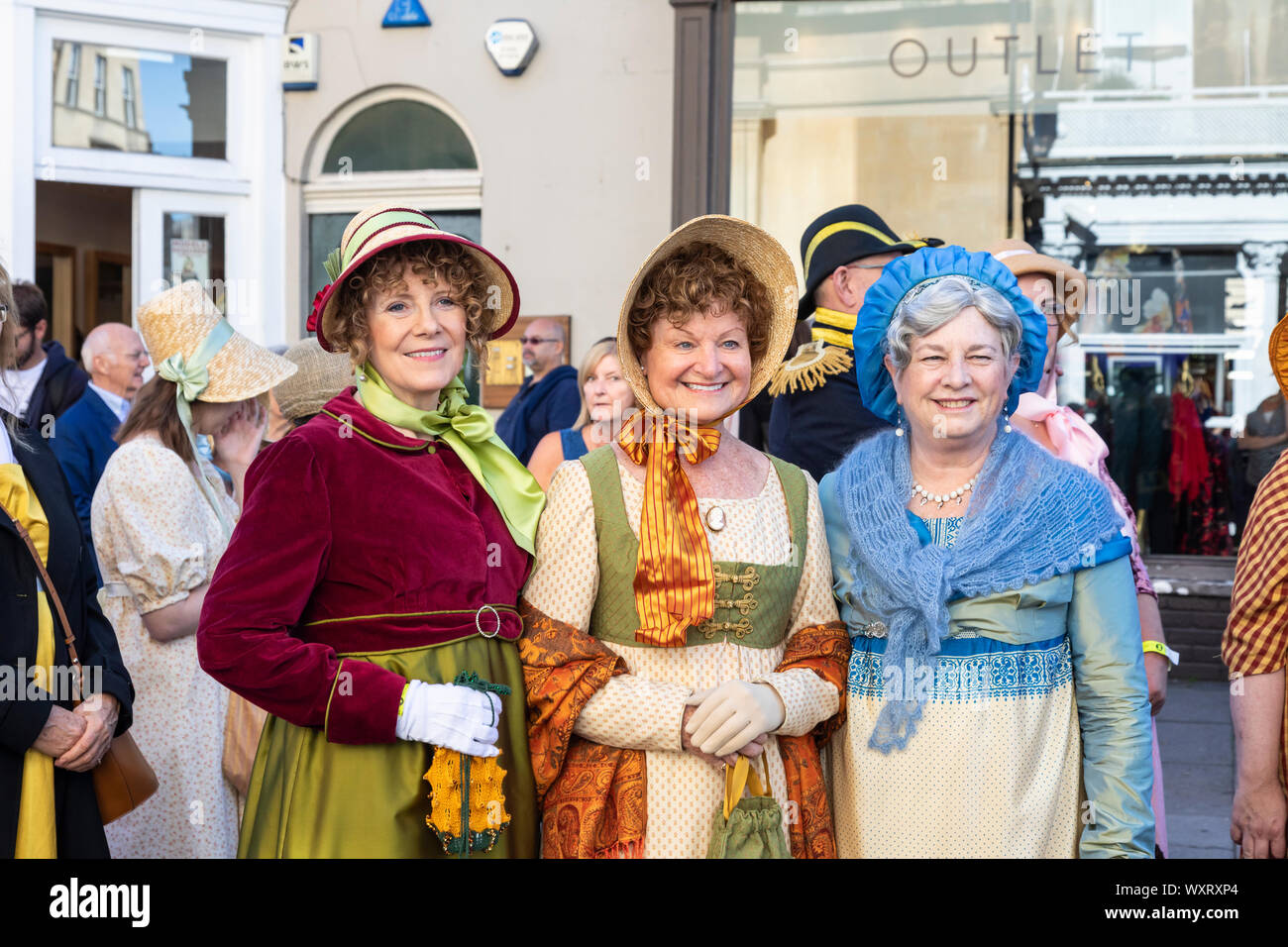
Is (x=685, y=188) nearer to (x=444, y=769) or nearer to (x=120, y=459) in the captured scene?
(x=120, y=459)

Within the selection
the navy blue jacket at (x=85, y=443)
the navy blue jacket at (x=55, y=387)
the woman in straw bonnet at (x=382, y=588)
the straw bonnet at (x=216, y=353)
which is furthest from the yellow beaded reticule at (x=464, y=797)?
the navy blue jacket at (x=55, y=387)

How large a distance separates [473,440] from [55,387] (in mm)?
4659

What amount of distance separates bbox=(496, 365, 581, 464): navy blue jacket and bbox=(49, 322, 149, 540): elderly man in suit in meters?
1.79

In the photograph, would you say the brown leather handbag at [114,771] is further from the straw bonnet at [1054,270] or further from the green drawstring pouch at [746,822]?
the straw bonnet at [1054,270]

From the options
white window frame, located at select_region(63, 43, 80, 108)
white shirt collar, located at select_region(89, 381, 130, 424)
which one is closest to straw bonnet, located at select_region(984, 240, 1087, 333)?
white shirt collar, located at select_region(89, 381, 130, 424)

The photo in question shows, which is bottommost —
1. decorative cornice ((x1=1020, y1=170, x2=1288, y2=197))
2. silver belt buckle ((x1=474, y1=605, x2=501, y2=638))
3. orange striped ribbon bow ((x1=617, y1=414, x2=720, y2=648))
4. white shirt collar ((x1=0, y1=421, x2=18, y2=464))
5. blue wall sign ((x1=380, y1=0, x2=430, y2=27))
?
silver belt buckle ((x1=474, y1=605, x2=501, y2=638))

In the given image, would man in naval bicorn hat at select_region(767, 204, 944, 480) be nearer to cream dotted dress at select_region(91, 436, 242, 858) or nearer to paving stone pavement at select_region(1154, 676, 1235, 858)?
cream dotted dress at select_region(91, 436, 242, 858)

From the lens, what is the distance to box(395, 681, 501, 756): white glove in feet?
7.48

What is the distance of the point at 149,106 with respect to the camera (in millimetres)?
8047

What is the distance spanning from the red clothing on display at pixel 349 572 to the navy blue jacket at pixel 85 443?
2.93 meters

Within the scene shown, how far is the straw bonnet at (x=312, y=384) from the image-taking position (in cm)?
407

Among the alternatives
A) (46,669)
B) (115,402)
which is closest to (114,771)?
(46,669)
